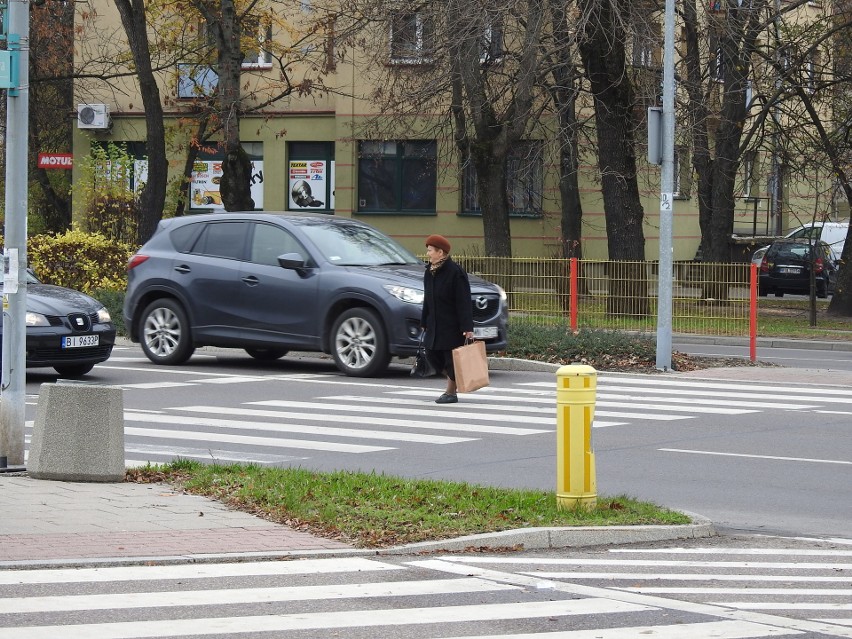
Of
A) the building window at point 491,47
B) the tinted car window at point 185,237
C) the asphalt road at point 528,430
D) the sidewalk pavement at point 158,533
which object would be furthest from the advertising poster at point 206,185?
the sidewalk pavement at point 158,533

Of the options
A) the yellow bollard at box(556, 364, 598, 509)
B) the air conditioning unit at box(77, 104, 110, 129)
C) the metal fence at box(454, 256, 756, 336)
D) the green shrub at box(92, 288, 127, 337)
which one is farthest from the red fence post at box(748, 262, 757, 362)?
the air conditioning unit at box(77, 104, 110, 129)

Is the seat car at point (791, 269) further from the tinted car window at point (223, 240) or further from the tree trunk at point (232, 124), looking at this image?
the tinted car window at point (223, 240)

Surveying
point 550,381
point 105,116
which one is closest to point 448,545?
point 550,381

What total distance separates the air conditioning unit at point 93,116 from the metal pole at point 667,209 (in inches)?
1095

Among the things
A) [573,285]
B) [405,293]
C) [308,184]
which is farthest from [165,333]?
[308,184]

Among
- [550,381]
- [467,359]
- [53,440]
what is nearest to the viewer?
[53,440]

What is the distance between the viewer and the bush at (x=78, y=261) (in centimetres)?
2719

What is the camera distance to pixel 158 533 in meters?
8.16

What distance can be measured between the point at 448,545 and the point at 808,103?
944 inches

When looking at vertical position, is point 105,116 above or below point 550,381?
above

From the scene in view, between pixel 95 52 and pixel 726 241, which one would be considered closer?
pixel 726 241

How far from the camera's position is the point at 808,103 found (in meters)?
30.0

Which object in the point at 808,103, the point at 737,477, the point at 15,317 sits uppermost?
the point at 808,103

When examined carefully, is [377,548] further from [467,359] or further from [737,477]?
[467,359]
